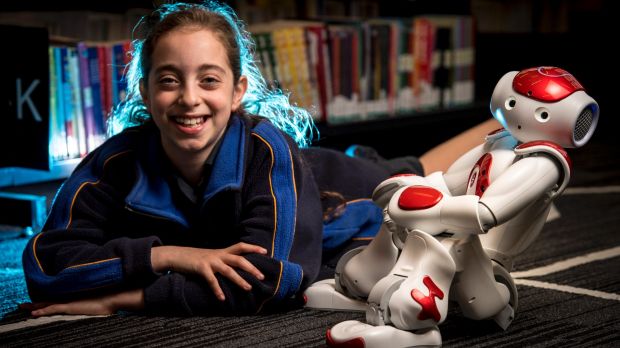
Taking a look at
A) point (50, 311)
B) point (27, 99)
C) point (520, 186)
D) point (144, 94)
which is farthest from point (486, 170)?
point (27, 99)

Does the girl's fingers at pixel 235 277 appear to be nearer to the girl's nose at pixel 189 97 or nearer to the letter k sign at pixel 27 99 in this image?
the girl's nose at pixel 189 97

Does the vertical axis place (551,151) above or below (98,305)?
above

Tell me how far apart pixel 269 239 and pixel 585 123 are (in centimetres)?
47

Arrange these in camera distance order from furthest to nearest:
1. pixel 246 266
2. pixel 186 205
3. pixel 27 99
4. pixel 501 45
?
pixel 501 45 → pixel 27 99 → pixel 186 205 → pixel 246 266

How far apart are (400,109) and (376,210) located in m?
1.24

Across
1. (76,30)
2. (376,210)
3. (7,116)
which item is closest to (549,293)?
(376,210)

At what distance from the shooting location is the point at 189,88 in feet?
4.40

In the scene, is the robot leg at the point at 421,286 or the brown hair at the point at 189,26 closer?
the robot leg at the point at 421,286

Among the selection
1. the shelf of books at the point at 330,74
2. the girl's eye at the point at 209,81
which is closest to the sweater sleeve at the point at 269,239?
the girl's eye at the point at 209,81

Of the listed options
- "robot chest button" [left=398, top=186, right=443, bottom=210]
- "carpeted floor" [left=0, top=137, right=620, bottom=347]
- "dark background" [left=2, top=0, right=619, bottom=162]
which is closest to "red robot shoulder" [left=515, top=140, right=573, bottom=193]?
"robot chest button" [left=398, top=186, right=443, bottom=210]

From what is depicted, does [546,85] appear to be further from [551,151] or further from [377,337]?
[377,337]

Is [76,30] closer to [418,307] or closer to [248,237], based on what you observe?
[248,237]

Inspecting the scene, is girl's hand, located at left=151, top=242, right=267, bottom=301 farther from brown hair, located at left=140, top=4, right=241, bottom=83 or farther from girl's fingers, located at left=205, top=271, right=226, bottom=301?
brown hair, located at left=140, top=4, right=241, bottom=83

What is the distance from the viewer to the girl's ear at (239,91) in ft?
4.79
